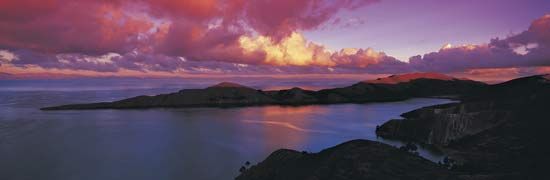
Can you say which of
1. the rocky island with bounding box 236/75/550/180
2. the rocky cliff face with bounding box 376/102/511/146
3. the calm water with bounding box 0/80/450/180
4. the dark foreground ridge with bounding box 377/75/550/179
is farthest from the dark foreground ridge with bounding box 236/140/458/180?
the rocky cliff face with bounding box 376/102/511/146

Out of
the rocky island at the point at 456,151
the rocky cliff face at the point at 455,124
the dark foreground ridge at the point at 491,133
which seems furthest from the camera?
the rocky cliff face at the point at 455,124

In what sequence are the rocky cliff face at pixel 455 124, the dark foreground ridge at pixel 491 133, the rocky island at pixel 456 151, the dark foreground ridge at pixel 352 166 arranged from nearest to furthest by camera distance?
the dark foreground ridge at pixel 352 166
the rocky island at pixel 456 151
the dark foreground ridge at pixel 491 133
the rocky cliff face at pixel 455 124

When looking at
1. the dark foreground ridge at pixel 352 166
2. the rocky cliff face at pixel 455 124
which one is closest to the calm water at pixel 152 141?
the rocky cliff face at pixel 455 124

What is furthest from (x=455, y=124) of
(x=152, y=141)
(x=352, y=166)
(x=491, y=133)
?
(x=152, y=141)

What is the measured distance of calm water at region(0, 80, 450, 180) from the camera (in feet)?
200

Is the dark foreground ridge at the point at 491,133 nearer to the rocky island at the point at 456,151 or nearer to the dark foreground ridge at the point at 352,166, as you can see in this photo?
the rocky island at the point at 456,151

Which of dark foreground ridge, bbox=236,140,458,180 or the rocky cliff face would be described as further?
the rocky cliff face

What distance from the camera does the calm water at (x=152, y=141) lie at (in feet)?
200

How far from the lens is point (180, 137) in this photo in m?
96.0

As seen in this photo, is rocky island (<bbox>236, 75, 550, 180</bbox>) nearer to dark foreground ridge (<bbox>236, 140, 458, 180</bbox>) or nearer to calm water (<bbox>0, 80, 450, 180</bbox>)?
dark foreground ridge (<bbox>236, 140, 458, 180</bbox>)

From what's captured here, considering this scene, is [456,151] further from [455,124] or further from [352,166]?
[352,166]

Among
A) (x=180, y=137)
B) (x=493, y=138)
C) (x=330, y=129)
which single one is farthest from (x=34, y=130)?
(x=493, y=138)

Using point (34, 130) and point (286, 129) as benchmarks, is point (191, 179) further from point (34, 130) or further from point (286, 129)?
point (34, 130)

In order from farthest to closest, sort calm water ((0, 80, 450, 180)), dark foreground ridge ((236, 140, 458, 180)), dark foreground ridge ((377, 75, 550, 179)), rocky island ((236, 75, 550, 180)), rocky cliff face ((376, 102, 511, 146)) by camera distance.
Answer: rocky cliff face ((376, 102, 511, 146))
calm water ((0, 80, 450, 180))
dark foreground ridge ((377, 75, 550, 179))
rocky island ((236, 75, 550, 180))
dark foreground ridge ((236, 140, 458, 180))
